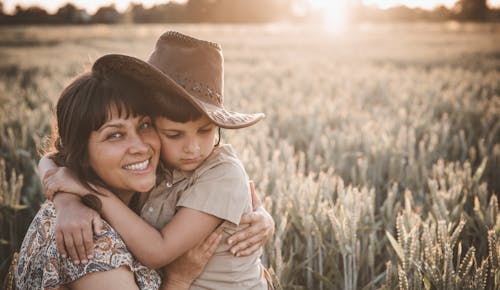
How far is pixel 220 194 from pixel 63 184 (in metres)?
0.55

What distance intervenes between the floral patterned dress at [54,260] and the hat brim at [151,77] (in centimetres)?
53

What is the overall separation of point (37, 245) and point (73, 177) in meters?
0.25

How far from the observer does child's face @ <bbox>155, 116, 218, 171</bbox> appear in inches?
65.5

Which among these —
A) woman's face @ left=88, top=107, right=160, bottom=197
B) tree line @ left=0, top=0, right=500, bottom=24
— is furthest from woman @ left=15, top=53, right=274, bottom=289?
tree line @ left=0, top=0, right=500, bottom=24

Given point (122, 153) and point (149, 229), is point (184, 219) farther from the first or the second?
point (122, 153)

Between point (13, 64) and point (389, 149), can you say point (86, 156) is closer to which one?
point (389, 149)

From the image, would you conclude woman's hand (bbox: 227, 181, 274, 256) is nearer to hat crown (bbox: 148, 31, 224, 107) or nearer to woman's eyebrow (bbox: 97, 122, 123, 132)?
hat crown (bbox: 148, 31, 224, 107)

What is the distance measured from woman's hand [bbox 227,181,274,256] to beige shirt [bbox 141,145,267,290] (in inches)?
1.2

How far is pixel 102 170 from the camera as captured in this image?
154cm

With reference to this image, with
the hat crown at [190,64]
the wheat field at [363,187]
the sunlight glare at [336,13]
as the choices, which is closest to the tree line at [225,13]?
the sunlight glare at [336,13]

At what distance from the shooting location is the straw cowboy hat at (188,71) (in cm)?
156

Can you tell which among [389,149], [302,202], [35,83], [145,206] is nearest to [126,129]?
[145,206]

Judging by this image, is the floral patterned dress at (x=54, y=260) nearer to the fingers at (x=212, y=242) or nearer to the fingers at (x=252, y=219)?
the fingers at (x=212, y=242)

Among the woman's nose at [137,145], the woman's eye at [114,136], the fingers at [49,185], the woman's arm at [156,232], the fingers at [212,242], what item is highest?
the woman's eye at [114,136]
